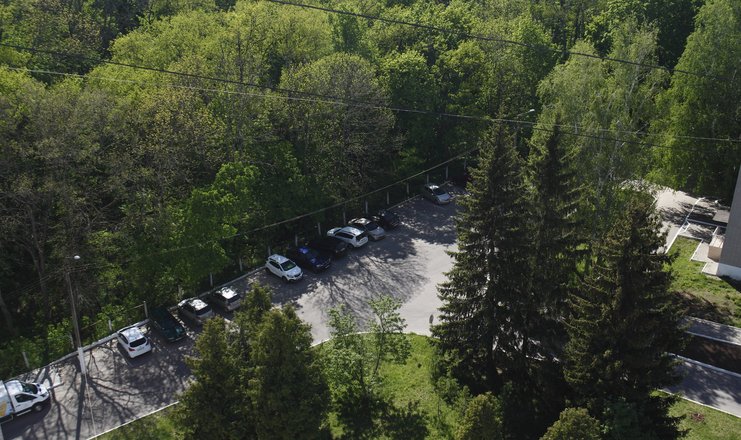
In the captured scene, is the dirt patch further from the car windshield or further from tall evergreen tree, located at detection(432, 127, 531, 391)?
the car windshield

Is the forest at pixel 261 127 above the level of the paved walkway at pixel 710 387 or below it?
above

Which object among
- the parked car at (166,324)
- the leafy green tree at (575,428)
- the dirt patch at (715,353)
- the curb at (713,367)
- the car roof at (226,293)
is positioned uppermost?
the leafy green tree at (575,428)

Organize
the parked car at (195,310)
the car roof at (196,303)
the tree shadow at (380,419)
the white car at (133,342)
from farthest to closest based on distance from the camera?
1. the car roof at (196,303)
2. the parked car at (195,310)
3. the white car at (133,342)
4. the tree shadow at (380,419)

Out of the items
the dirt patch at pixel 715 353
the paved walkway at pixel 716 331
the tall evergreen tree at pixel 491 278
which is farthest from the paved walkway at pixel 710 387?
the tall evergreen tree at pixel 491 278

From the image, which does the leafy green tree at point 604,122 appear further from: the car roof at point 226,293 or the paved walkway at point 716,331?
the car roof at point 226,293

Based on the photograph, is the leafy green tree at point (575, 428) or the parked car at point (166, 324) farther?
the parked car at point (166, 324)

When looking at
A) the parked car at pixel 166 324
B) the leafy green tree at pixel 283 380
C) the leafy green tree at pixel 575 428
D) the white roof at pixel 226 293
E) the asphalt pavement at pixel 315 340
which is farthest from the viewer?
the white roof at pixel 226 293
